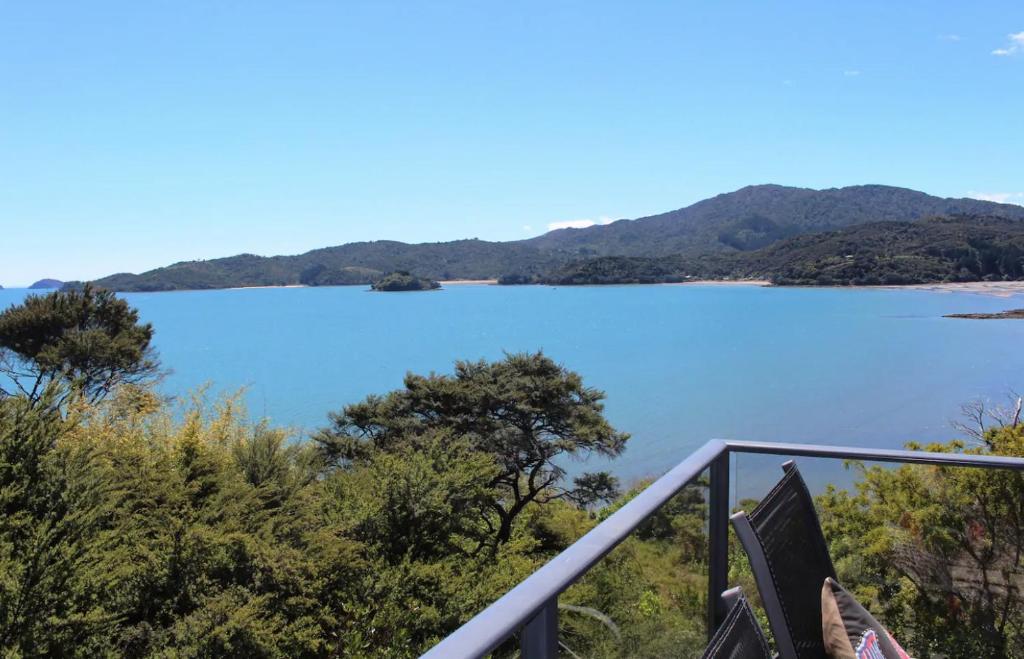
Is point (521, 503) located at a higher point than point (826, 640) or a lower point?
A: lower

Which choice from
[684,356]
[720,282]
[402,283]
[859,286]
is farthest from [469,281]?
[684,356]

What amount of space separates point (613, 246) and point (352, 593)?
482 feet

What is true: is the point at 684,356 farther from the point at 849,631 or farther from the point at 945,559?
the point at 849,631

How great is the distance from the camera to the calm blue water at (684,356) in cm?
3047

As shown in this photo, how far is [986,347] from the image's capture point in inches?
1809

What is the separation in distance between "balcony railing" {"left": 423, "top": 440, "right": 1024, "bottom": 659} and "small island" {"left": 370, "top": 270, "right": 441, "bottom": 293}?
123 metres

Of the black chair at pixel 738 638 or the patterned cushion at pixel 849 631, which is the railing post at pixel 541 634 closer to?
the black chair at pixel 738 638

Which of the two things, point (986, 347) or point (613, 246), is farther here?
point (613, 246)

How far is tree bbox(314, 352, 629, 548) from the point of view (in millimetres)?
16594

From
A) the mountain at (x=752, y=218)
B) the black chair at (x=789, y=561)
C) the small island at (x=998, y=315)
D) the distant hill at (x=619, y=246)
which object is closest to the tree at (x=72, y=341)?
the black chair at (x=789, y=561)

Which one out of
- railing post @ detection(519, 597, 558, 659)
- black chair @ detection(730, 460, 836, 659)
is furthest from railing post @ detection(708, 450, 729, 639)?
railing post @ detection(519, 597, 558, 659)

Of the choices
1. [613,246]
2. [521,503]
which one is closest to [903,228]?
[613,246]

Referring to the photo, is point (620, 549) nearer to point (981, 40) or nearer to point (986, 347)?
point (981, 40)

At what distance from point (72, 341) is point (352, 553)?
2100cm
